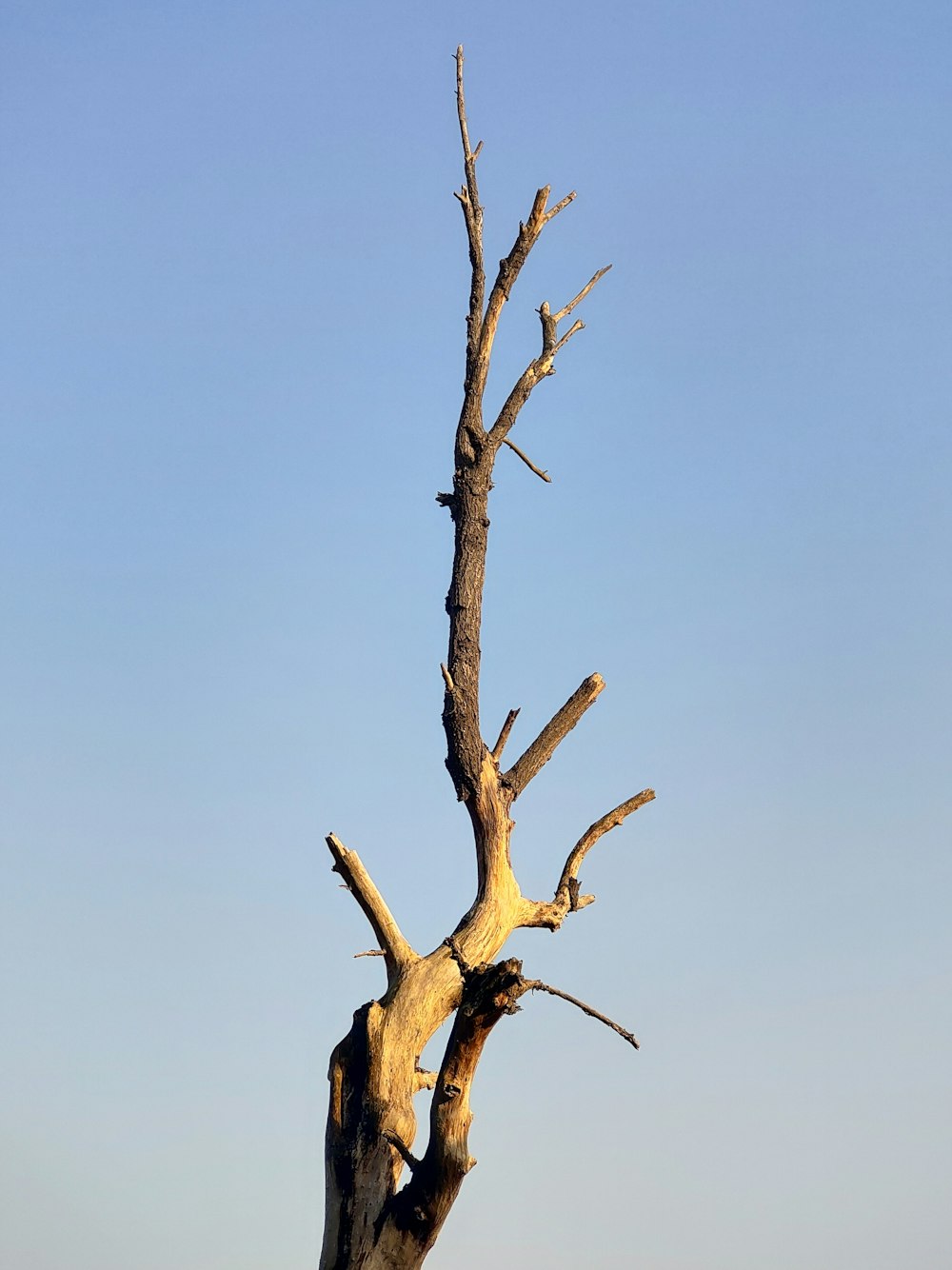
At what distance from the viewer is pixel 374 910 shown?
28.3ft

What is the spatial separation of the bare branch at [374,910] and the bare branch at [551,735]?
131 centimetres

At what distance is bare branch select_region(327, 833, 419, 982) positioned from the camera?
862 centimetres

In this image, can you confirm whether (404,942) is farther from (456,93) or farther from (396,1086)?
(456,93)

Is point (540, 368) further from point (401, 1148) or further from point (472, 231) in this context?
point (401, 1148)

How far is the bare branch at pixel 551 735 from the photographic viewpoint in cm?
952

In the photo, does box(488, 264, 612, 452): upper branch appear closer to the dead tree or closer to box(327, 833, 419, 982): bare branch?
the dead tree

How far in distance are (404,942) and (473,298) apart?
483cm

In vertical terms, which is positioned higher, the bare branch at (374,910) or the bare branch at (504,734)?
the bare branch at (504,734)

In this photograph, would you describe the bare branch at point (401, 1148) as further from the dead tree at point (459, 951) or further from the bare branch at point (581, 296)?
the bare branch at point (581, 296)

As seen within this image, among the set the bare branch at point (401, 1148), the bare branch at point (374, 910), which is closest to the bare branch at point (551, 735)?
the bare branch at point (374, 910)

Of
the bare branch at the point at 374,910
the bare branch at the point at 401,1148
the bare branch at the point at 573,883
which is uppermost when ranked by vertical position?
the bare branch at the point at 573,883

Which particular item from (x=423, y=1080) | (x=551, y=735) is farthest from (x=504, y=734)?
(x=423, y=1080)

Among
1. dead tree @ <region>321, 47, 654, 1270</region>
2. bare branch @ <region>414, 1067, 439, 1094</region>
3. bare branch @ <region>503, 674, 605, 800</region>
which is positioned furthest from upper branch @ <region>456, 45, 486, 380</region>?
bare branch @ <region>414, 1067, 439, 1094</region>

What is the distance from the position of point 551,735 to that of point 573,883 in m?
1.04
